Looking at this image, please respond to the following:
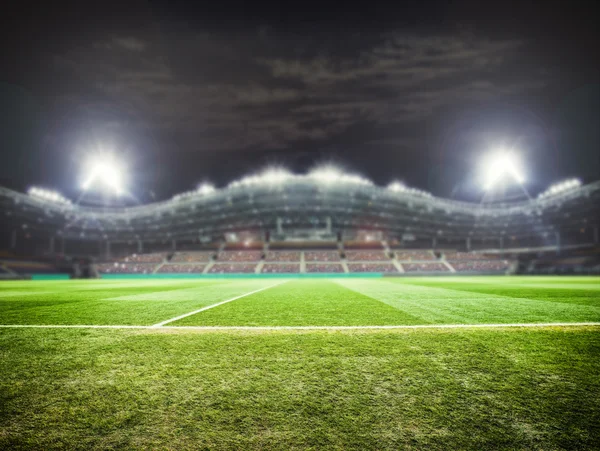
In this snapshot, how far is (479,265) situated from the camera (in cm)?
5862

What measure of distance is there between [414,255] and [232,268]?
34322 millimetres

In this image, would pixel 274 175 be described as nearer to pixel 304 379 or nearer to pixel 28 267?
pixel 28 267

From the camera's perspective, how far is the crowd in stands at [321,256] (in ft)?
199

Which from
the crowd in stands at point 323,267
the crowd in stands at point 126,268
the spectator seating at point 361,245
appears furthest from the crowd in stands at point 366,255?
the crowd in stands at point 126,268

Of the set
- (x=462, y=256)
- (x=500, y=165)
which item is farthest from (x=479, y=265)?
(x=500, y=165)

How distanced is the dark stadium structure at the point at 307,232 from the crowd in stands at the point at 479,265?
0.26 m

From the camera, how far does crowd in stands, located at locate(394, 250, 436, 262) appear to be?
61.5 m

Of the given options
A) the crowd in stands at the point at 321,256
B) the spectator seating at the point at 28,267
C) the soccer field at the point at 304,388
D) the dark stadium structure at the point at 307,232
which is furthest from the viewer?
the crowd in stands at the point at 321,256

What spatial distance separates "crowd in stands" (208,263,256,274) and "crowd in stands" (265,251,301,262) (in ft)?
→ 14.0

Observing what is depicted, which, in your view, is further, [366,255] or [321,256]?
[366,255]

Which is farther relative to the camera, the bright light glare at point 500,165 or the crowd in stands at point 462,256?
the bright light glare at point 500,165

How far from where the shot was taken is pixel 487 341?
4387 millimetres

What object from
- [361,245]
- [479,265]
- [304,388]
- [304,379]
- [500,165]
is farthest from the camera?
[500,165]

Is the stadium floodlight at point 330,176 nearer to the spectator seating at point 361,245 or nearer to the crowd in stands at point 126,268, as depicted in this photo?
the spectator seating at point 361,245
